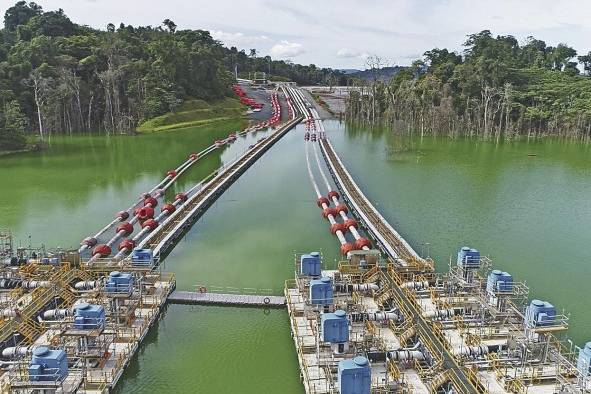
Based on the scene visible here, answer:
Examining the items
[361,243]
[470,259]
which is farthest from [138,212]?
[470,259]

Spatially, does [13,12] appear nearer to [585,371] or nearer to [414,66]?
[414,66]

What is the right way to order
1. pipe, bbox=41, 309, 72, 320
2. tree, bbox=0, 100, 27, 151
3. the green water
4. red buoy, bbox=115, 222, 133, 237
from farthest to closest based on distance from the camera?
tree, bbox=0, 100, 27, 151 < red buoy, bbox=115, 222, 133, 237 < the green water < pipe, bbox=41, 309, 72, 320

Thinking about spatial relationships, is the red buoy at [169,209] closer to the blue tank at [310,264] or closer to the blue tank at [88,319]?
the blue tank at [310,264]

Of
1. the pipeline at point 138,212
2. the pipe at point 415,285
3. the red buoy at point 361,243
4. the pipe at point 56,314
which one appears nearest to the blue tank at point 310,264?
the pipe at point 415,285

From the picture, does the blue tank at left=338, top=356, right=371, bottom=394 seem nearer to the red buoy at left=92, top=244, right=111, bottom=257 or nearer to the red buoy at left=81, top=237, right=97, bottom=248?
the red buoy at left=92, top=244, right=111, bottom=257

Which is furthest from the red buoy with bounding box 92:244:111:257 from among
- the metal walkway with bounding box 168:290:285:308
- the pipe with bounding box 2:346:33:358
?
the pipe with bounding box 2:346:33:358
